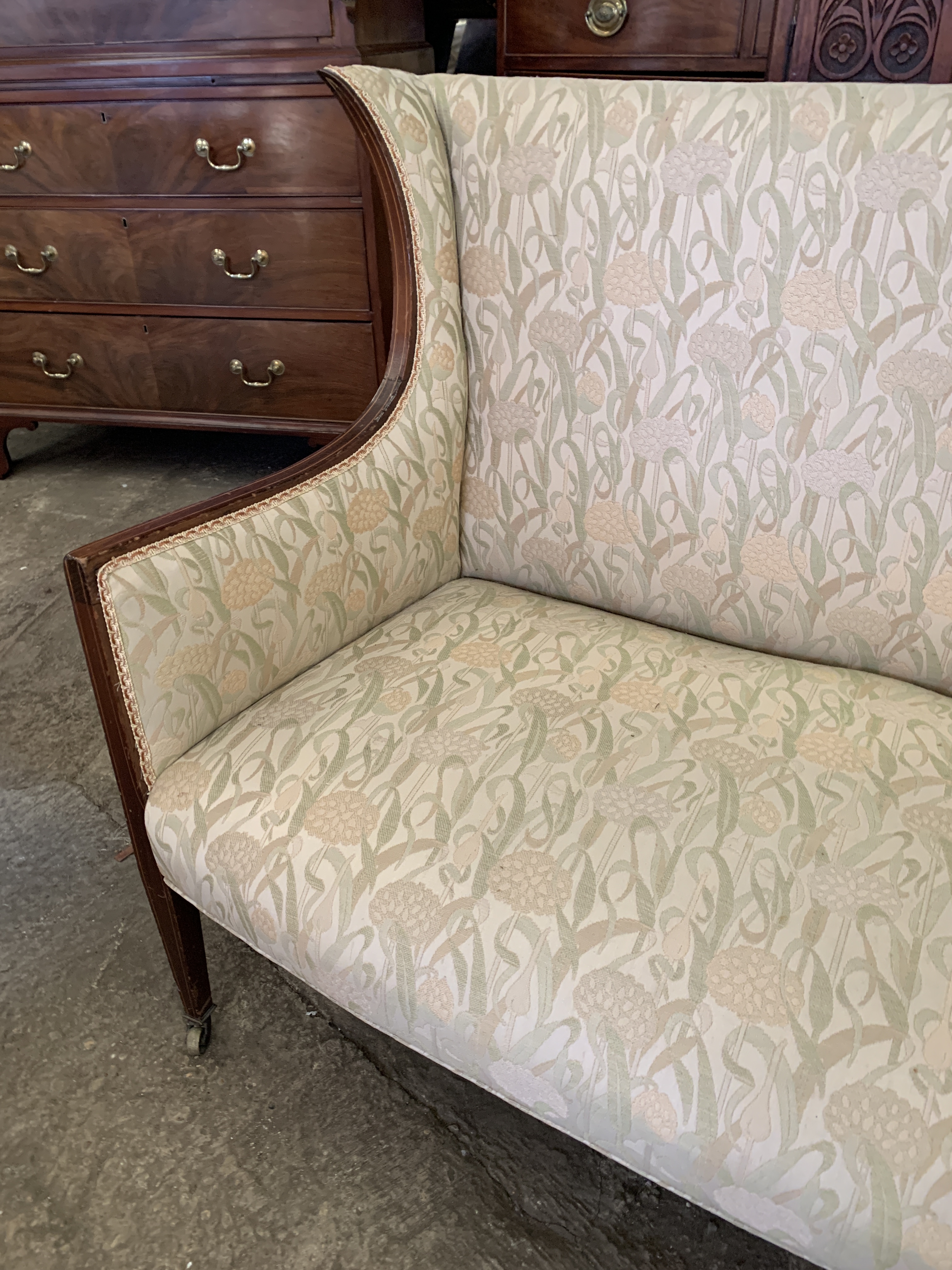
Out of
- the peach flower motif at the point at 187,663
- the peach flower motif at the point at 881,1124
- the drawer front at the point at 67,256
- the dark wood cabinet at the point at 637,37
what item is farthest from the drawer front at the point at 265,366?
the peach flower motif at the point at 881,1124

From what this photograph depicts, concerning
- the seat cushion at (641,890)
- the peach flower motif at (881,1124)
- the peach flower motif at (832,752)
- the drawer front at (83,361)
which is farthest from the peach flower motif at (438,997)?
the drawer front at (83,361)

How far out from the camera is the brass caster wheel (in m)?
1.06

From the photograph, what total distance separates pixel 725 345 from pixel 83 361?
181 cm

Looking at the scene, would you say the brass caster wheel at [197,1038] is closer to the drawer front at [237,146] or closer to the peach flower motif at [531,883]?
the peach flower motif at [531,883]

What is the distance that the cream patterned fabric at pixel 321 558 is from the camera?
846 millimetres

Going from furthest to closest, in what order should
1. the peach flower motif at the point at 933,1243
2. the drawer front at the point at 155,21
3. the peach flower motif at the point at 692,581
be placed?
the drawer front at the point at 155,21
the peach flower motif at the point at 692,581
the peach flower motif at the point at 933,1243

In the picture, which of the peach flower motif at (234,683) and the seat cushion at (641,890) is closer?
the seat cushion at (641,890)

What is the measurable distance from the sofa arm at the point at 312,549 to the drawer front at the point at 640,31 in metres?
0.60

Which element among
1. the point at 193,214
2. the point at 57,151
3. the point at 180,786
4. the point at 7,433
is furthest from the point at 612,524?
the point at 7,433

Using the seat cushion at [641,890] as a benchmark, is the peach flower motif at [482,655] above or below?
above

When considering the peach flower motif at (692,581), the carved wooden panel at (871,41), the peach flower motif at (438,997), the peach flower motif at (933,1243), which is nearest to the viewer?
the peach flower motif at (933,1243)

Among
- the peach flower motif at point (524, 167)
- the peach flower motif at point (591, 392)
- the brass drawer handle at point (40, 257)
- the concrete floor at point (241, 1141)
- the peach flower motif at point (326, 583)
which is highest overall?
the peach flower motif at point (524, 167)

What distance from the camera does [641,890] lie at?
72cm

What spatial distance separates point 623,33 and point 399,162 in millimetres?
688
